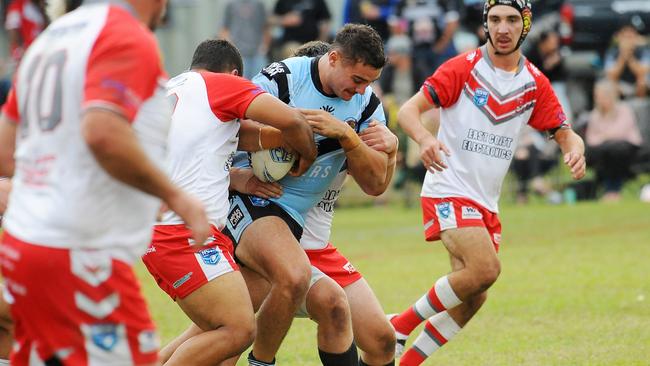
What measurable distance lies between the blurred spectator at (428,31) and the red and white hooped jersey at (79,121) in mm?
14608

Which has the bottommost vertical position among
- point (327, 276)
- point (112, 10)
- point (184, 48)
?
point (184, 48)

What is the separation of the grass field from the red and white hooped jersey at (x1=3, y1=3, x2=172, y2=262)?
4.13 meters

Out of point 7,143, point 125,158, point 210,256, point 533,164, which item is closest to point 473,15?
point 533,164

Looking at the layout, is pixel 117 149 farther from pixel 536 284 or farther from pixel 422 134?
pixel 536 284

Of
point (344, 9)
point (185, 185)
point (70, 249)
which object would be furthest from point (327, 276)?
point (344, 9)

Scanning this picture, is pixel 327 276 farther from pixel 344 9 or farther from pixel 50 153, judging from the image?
pixel 344 9

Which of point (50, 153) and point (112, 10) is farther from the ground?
point (112, 10)

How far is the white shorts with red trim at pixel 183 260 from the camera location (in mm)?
5695

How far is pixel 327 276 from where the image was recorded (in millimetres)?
6613

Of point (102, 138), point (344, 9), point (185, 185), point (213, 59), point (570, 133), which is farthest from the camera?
point (344, 9)

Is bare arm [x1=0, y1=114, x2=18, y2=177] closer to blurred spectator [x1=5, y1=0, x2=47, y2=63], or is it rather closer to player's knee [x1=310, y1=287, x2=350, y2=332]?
player's knee [x1=310, y1=287, x2=350, y2=332]

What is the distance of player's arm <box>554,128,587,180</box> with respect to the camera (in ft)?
24.4

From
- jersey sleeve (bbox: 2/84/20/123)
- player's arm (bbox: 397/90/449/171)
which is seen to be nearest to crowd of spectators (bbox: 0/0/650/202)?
player's arm (bbox: 397/90/449/171)

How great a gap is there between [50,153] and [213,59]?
2.40 meters
